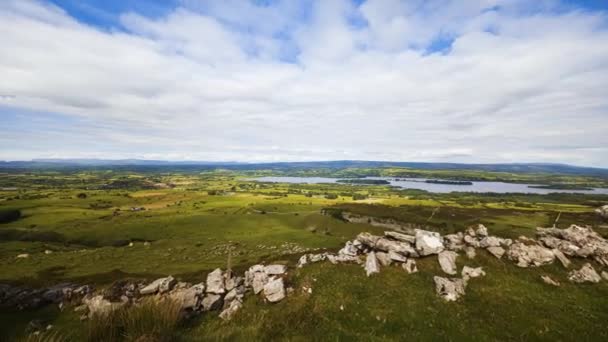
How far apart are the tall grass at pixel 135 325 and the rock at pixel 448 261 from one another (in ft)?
68.9

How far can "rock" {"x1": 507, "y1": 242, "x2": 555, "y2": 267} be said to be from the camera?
80.3 ft

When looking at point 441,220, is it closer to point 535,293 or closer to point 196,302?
point 535,293

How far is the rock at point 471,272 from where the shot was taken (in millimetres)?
23047

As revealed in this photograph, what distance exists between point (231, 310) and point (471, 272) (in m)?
19.1

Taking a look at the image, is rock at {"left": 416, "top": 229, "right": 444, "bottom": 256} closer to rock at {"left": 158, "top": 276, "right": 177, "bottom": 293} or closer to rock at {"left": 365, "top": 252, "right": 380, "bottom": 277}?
rock at {"left": 365, "top": 252, "right": 380, "bottom": 277}

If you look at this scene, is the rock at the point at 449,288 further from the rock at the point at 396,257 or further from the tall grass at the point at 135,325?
the tall grass at the point at 135,325

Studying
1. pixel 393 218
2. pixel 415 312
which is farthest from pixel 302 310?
pixel 393 218

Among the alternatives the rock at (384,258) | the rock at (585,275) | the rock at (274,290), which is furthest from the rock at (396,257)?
the rock at (585,275)

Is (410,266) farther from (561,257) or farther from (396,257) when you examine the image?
(561,257)

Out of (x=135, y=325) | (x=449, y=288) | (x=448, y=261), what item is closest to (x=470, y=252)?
(x=448, y=261)

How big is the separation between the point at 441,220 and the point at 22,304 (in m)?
118

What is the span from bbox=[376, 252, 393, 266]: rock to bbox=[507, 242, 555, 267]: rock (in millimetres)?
10578

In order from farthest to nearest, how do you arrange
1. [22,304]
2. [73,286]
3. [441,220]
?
[441,220] < [73,286] < [22,304]

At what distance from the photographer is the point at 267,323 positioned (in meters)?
17.6
